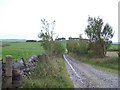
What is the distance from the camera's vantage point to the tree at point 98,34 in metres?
53.4

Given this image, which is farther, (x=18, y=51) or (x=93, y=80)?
(x=18, y=51)

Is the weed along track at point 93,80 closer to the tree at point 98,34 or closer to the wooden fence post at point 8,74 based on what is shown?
the wooden fence post at point 8,74

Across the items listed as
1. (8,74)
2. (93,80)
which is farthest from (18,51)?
(8,74)

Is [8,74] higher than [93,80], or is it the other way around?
[8,74]

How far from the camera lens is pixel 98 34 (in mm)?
53344

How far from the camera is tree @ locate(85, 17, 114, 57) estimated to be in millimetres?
53406

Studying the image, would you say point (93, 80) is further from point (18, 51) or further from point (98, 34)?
point (98, 34)

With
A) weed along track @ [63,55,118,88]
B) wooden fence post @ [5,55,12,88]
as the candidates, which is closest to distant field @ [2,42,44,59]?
weed along track @ [63,55,118,88]

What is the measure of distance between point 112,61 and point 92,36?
16.2m

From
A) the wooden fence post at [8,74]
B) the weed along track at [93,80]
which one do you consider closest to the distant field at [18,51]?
the weed along track at [93,80]

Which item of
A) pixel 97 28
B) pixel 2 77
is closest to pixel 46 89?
pixel 2 77

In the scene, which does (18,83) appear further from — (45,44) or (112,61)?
(112,61)

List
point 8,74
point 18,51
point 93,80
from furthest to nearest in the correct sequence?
point 18,51 → point 93,80 → point 8,74

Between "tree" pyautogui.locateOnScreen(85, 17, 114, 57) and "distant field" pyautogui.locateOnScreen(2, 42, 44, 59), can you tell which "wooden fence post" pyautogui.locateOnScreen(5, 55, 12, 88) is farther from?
"tree" pyautogui.locateOnScreen(85, 17, 114, 57)
